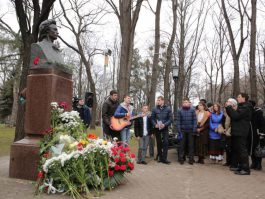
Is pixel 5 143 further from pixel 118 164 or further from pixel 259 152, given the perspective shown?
pixel 259 152

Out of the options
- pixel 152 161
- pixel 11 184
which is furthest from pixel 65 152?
pixel 152 161

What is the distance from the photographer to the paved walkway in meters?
5.51

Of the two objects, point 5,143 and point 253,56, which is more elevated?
point 253,56

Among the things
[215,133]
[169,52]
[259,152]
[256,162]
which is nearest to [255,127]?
[259,152]

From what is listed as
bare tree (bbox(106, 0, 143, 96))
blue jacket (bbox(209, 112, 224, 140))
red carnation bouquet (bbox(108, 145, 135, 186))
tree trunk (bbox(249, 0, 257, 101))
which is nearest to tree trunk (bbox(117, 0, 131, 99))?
bare tree (bbox(106, 0, 143, 96))

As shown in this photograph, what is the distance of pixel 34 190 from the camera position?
5590mm

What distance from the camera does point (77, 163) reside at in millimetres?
5363

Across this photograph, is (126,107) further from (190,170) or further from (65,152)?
(65,152)

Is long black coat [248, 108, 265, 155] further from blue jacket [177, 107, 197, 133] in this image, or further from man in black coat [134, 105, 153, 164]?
man in black coat [134, 105, 153, 164]

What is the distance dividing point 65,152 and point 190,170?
4.09 m

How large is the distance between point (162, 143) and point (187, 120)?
3.34 ft

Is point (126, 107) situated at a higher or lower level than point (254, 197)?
higher

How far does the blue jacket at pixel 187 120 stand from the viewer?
959 centimetres

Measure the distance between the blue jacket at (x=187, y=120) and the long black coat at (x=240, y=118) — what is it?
5.37 feet
